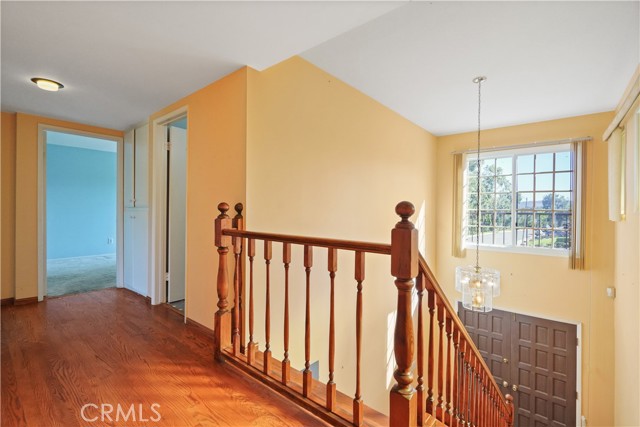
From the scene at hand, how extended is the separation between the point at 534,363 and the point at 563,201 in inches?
Answer: 90.7

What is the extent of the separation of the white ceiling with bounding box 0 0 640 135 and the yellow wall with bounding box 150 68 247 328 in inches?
5.9

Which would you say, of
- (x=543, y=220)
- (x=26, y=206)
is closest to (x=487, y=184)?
(x=543, y=220)

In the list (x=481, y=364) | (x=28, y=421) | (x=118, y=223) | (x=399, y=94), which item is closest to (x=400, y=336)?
(x=481, y=364)

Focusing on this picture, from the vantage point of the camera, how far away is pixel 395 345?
1261mm

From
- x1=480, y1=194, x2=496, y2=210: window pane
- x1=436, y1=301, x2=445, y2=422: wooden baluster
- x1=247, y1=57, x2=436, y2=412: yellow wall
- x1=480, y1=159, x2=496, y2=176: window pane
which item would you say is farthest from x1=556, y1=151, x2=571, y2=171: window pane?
x1=436, y1=301, x2=445, y2=422: wooden baluster

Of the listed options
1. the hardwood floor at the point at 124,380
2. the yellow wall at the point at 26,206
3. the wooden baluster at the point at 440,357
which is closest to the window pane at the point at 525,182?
the wooden baluster at the point at 440,357

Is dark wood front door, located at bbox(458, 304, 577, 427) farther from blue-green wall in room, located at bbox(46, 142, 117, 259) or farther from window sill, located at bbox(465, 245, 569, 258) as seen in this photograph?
blue-green wall in room, located at bbox(46, 142, 117, 259)

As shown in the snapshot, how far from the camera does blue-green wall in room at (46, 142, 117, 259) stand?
6172mm

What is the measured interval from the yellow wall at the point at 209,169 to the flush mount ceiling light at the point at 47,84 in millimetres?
922

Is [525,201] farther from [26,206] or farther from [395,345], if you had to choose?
[26,206]

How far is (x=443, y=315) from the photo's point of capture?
1.68 metres

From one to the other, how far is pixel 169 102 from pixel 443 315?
303 centimetres

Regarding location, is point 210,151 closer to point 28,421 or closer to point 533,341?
point 28,421

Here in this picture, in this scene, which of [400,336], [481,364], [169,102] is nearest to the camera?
[400,336]
